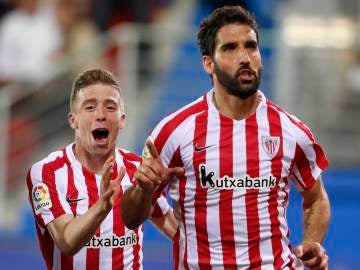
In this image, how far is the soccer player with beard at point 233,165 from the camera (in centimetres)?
524

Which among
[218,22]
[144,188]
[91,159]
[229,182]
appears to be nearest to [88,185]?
[91,159]

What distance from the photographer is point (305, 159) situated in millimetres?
5426

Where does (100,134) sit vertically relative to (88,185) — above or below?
above

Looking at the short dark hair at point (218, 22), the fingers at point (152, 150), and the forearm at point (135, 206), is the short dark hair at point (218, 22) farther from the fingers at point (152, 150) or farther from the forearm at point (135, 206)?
the forearm at point (135, 206)

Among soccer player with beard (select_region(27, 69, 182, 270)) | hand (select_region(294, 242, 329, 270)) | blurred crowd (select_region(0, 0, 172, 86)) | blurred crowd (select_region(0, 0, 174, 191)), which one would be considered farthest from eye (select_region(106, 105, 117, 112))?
blurred crowd (select_region(0, 0, 172, 86))

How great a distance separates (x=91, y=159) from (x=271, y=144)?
0.93 meters

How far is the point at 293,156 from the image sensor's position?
5.38m

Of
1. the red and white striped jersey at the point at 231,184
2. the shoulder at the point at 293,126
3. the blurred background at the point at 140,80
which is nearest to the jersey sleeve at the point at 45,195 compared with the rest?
the red and white striped jersey at the point at 231,184

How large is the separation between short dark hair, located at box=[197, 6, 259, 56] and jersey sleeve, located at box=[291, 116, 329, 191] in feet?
1.64

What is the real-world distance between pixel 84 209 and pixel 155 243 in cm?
453

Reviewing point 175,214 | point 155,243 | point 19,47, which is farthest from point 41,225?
point 19,47

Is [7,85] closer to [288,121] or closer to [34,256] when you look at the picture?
[34,256]

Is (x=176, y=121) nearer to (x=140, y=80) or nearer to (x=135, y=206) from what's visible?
(x=135, y=206)

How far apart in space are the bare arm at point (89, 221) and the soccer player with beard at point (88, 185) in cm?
18
